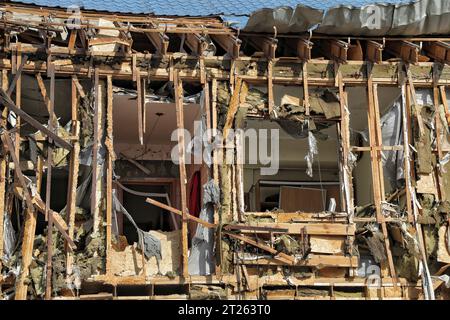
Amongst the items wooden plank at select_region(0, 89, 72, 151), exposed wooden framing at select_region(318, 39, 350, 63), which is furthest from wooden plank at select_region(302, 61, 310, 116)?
wooden plank at select_region(0, 89, 72, 151)

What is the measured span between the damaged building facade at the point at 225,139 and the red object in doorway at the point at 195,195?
1200 mm

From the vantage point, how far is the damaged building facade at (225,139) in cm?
1352

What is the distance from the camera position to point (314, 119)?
584 inches

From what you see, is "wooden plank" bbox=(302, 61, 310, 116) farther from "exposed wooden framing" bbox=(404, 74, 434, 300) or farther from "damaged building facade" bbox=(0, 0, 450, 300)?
"exposed wooden framing" bbox=(404, 74, 434, 300)

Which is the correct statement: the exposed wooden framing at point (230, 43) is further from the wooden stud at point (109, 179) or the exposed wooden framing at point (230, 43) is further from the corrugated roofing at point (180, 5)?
the wooden stud at point (109, 179)

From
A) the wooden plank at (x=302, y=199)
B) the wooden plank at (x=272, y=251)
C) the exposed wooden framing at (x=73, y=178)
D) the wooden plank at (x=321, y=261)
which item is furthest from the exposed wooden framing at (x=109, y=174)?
the wooden plank at (x=302, y=199)

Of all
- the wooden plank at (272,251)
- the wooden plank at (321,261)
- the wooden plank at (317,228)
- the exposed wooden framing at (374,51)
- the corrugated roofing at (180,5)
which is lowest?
the wooden plank at (321,261)

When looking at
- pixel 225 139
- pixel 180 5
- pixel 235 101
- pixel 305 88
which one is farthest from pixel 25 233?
pixel 180 5

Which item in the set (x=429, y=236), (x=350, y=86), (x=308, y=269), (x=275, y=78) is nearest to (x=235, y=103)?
(x=275, y=78)

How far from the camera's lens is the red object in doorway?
1599 centimetres

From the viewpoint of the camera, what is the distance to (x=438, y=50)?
1511cm
